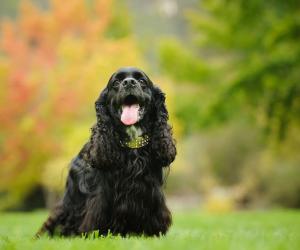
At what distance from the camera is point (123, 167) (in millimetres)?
5230

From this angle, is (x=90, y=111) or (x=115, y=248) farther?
(x=90, y=111)

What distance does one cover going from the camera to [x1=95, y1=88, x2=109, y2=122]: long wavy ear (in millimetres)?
5555

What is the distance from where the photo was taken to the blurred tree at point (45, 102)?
19.0 meters

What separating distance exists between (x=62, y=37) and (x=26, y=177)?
5.94 meters

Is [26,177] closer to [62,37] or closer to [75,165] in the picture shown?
[62,37]

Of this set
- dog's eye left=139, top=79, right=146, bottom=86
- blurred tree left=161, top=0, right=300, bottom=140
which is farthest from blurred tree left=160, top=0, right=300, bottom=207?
dog's eye left=139, top=79, right=146, bottom=86

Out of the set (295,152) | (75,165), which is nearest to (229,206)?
(295,152)

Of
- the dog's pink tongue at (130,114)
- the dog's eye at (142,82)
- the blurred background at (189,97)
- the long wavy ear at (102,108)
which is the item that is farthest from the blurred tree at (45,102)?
the dog's pink tongue at (130,114)

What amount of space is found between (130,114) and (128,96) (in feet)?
0.56

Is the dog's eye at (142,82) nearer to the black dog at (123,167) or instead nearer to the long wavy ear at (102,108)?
the black dog at (123,167)

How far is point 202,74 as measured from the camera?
768 inches

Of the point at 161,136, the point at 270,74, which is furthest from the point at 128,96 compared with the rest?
the point at 270,74

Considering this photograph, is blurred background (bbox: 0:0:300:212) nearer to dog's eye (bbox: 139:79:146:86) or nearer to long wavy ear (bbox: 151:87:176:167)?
long wavy ear (bbox: 151:87:176:167)

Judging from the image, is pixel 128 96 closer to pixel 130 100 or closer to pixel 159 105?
pixel 130 100
